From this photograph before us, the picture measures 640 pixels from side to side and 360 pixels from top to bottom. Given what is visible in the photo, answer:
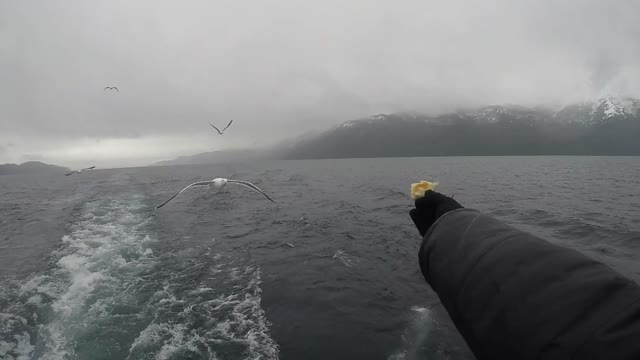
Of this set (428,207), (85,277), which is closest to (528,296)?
(428,207)

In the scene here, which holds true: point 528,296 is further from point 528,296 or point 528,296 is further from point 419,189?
point 419,189

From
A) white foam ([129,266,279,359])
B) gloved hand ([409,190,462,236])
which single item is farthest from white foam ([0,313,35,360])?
gloved hand ([409,190,462,236])

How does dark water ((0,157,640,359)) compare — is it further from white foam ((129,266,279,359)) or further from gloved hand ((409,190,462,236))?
gloved hand ((409,190,462,236))

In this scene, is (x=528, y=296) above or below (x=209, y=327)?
above

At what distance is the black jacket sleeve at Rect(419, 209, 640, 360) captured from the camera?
160 cm

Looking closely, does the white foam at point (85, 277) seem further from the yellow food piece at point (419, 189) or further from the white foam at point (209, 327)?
the yellow food piece at point (419, 189)

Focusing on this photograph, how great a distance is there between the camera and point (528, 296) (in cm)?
205

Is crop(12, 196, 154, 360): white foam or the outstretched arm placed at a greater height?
the outstretched arm

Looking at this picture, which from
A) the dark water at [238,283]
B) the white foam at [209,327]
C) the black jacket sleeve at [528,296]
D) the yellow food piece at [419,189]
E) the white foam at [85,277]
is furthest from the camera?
the white foam at [85,277]

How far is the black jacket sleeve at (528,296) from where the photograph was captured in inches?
63.1

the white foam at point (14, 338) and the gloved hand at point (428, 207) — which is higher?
the gloved hand at point (428, 207)

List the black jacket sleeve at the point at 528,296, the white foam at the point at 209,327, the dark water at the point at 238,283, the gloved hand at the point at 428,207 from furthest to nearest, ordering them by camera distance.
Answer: the dark water at the point at 238,283
the white foam at the point at 209,327
the gloved hand at the point at 428,207
the black jacket sleeve at the point at 528,296

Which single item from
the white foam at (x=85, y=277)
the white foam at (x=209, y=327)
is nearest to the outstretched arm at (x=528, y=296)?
the white foam at (x=209, y=327)

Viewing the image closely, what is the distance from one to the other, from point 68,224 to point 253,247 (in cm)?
1571
